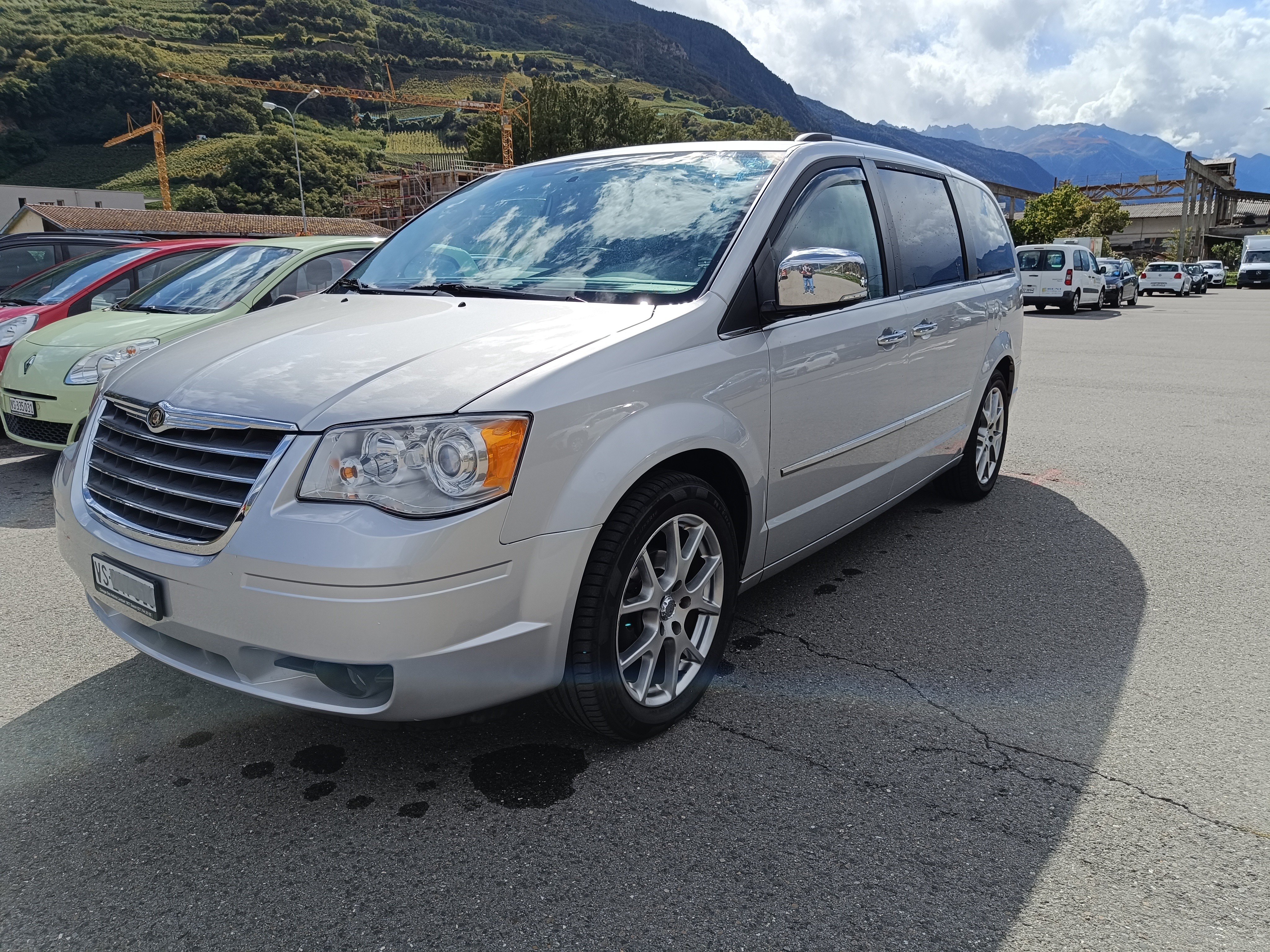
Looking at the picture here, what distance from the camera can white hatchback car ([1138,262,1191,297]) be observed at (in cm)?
4009

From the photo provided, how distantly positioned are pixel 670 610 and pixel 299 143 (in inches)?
4190

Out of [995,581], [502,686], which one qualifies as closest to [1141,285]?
[995,581]

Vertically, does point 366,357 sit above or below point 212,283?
below

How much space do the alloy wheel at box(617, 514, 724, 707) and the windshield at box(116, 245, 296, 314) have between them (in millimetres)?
4796

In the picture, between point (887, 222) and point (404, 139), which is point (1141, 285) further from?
point (404, 139)

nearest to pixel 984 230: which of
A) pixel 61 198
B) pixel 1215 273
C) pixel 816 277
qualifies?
pixel 816 277

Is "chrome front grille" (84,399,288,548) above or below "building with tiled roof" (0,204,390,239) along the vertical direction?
below

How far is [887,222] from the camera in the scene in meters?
3.87

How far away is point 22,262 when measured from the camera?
10117 millimetres

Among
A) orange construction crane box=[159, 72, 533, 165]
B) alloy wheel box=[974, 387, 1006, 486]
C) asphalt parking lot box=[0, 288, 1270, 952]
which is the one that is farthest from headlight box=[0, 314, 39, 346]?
orange construction crane box=[159, 72, 533, 165]

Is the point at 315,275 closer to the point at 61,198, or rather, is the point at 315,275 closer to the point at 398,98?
the point at 61,198

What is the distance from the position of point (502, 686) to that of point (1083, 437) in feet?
21.3

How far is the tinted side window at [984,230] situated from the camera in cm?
485

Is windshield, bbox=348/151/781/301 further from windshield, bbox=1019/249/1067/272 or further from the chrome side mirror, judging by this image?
windshield, bbox=1019/249/1067/272
